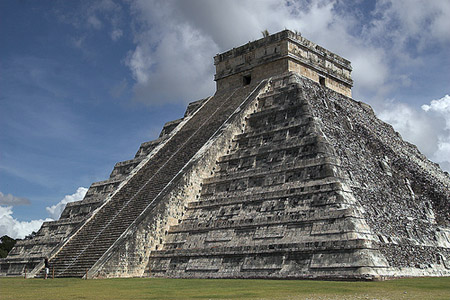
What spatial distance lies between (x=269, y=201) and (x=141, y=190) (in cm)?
566

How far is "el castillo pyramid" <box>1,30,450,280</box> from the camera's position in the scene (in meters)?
13.9

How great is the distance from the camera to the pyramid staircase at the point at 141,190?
16.8m

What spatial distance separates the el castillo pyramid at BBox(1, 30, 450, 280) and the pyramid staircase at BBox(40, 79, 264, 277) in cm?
6

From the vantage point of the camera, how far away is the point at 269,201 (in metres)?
15.6

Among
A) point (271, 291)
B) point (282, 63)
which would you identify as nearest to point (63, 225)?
point (282, 63)

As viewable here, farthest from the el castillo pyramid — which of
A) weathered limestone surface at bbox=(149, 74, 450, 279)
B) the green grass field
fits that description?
the green grass field

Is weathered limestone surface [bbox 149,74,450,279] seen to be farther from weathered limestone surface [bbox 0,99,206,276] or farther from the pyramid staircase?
weathered limestone surface [bbox 0,99,206,276]

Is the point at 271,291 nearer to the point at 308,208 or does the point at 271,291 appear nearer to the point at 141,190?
the point at 308,208

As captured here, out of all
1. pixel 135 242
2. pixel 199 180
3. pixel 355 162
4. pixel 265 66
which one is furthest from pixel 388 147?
pixel 135 242

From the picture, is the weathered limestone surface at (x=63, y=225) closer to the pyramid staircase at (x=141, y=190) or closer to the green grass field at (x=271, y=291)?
the pyramid staircase at (x=141, y=190)

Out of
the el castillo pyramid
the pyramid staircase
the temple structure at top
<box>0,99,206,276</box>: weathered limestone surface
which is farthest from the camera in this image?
the temple structure at top

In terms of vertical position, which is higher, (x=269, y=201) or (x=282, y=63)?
(x=282, y=63)

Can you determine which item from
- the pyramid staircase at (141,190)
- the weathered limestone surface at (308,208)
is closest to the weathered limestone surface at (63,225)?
the pyramid staircase at (141,190)

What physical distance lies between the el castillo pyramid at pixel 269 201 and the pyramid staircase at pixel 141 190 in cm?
6
